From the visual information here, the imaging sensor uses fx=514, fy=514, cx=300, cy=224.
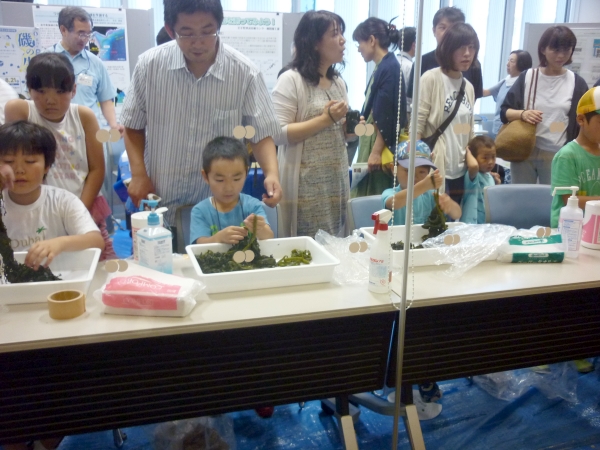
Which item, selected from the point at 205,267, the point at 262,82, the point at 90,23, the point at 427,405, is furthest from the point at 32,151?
the point at 427,405

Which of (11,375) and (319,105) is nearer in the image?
(11,375)

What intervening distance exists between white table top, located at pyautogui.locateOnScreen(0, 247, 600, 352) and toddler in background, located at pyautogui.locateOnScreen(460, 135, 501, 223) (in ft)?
1.51

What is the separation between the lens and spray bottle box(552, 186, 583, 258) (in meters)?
1.69

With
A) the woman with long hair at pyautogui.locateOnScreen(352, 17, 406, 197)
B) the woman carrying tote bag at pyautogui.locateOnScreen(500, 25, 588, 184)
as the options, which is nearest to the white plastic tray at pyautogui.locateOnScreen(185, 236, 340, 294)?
the woman with long hair at pyautogui.locateOnScreen(352, 17, 406, 197)

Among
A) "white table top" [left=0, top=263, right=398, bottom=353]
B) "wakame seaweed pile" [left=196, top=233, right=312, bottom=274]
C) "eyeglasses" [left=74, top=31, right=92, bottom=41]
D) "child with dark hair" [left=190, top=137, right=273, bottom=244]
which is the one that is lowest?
"white table top" [left=0, top=263, right=398, bottom=353]

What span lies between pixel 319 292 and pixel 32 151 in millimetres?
911

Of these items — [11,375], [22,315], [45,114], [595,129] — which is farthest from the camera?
[595,129]

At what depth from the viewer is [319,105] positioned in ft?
6.23

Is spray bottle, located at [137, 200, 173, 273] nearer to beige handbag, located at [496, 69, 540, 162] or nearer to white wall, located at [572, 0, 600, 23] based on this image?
beige handbag, located at [496, 69, 540, 162]

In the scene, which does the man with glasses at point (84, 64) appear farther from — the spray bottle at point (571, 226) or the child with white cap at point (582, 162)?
the child with white cap at point (582, 162)

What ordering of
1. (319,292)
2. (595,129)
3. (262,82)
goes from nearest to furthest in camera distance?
(319,292) → (262,82) → (595,129)

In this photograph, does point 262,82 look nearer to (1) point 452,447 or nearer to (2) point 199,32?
(2) point 199,32

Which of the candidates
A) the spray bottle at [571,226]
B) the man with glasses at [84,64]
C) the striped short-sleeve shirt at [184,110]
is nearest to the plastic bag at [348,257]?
the striped short-sleeve shirt at [184,110]

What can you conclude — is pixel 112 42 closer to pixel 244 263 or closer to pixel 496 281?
pixel 244 263
